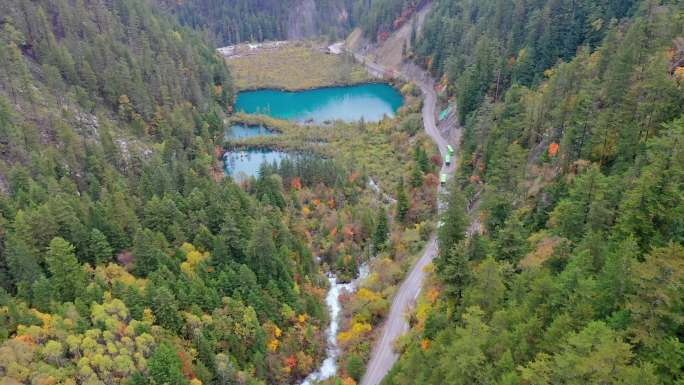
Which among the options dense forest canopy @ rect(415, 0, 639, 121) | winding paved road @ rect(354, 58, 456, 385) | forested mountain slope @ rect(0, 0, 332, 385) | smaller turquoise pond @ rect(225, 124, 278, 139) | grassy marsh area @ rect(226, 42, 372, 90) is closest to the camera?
forested mountain slope @ rect(0, 0, 332, 385)

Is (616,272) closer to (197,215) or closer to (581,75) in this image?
(581,75)

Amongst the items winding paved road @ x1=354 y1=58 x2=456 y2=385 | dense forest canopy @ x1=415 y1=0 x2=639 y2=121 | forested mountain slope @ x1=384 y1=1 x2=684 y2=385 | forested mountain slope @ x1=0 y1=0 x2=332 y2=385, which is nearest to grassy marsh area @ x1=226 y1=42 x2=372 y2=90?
dense forest canopy @ x1=415 y1=0 x2=639 y2=121

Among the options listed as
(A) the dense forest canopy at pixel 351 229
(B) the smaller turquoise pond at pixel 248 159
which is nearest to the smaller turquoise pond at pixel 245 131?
(B) the smaller turquoise pond at pixel 248 159

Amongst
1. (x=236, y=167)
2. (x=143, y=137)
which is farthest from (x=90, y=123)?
(x=236, y=167)

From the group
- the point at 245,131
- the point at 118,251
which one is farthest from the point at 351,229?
the point at 245,131

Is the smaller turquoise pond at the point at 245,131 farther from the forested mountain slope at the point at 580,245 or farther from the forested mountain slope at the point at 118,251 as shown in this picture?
the forested mountain slope at the point at 580,245

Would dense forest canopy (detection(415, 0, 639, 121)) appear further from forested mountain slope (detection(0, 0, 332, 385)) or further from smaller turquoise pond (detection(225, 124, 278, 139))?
smaller turquoise pond (detection(225, 124, 278, 139))

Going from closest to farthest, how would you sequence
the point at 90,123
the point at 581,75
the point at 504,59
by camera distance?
the point at 581,75 < the point at 90,123 < the point at 504,59
